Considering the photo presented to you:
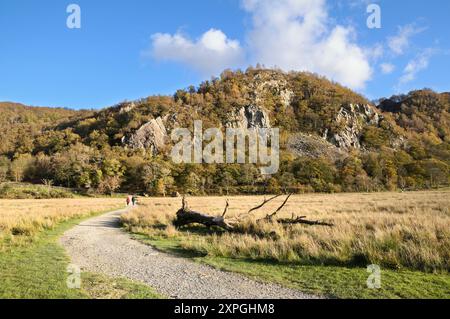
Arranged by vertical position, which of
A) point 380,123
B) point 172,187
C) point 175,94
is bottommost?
point 172,187

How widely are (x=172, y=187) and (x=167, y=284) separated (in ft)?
263

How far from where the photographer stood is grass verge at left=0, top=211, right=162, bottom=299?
258 inches

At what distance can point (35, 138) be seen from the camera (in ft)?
450

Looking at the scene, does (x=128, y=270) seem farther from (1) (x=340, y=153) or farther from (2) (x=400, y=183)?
(1) (x=340, y=153)

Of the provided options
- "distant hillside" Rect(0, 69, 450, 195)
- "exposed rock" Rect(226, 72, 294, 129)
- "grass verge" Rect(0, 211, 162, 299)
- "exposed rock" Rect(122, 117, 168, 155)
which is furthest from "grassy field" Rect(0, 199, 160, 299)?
"exposed rock" Rect(226, 72, 294, 129)

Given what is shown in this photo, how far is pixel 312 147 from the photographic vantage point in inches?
5714

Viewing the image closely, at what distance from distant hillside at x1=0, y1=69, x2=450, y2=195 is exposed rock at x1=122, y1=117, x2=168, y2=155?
41 centimetres

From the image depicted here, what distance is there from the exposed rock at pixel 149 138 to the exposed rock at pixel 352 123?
266ft

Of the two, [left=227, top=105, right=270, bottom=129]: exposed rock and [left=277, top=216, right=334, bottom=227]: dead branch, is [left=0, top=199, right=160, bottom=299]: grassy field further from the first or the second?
[left=227, top=105, right=270, bottom=129]: exposed rock

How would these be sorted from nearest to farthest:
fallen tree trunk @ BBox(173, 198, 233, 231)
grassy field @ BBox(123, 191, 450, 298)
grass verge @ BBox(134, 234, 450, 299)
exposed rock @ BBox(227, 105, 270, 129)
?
grass verge @ BBox(134, 234, 450, 299)
grassy field @ BBox(123, 191, 450, 298)
fallen tree trunk @ BBox(173, 198, 233, 231)
exposed rock @ BBox(227, 105, 270, 129)

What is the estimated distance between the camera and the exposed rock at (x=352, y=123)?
159 metres

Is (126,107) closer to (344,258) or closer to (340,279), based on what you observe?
(344,258)

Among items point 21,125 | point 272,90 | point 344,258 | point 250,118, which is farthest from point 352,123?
point 344,258
